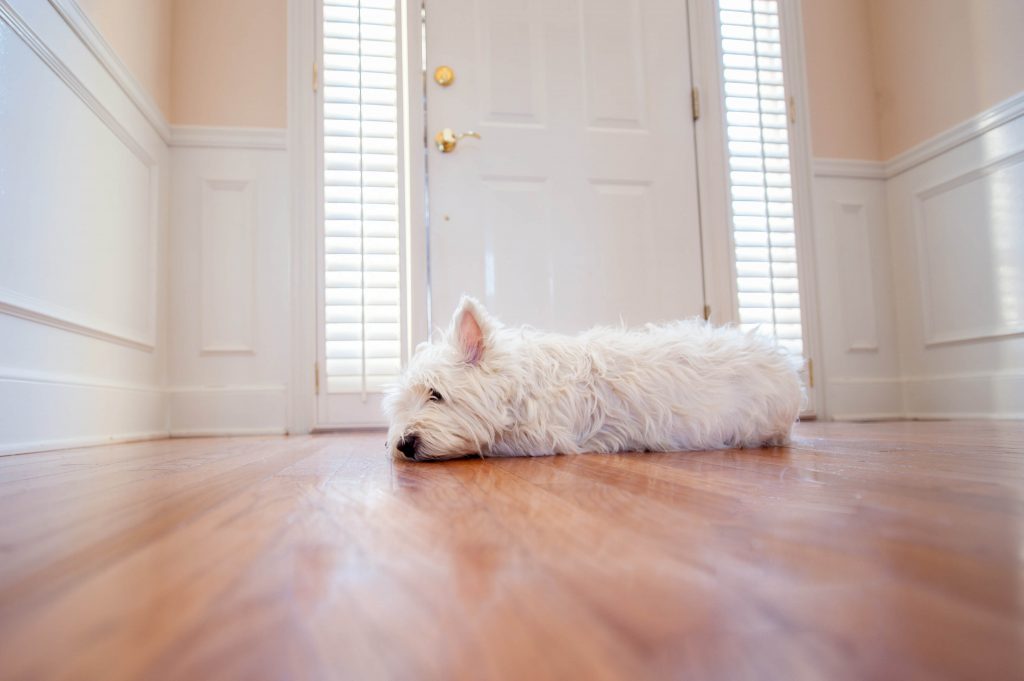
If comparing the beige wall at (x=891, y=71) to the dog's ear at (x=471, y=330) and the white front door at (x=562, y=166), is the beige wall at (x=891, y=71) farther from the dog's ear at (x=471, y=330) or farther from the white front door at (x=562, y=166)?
the dog's ear at (x=471, y=330)

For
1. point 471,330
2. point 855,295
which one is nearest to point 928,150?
point 855,295

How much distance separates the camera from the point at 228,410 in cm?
286

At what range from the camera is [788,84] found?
3393mm

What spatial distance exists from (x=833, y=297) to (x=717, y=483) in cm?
284

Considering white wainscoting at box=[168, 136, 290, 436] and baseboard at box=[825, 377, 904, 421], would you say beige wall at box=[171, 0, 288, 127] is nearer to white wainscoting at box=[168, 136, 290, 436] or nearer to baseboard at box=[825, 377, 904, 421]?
white wainscoting at box=[168, 136, 290, 436]

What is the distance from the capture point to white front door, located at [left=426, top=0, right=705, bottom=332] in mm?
2945

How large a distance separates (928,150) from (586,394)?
Answer: 2.64m

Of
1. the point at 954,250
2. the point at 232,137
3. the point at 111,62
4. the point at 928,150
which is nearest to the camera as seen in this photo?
the point at 111,62

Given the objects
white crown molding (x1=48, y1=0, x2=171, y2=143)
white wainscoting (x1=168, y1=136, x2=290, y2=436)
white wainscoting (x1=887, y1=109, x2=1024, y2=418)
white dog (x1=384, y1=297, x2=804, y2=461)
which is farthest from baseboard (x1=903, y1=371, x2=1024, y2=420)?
white crown molding (x1=48, y1=0, x2=171, y2=143)

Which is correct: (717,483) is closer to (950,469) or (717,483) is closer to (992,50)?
(950,469)

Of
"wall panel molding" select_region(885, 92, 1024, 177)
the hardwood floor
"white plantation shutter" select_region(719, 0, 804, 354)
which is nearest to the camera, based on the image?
the hardwood floor

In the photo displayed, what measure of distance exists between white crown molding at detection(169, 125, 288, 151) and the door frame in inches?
2.5

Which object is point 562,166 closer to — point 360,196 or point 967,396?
point 360,196

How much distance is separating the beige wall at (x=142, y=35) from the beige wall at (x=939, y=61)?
134 inches
